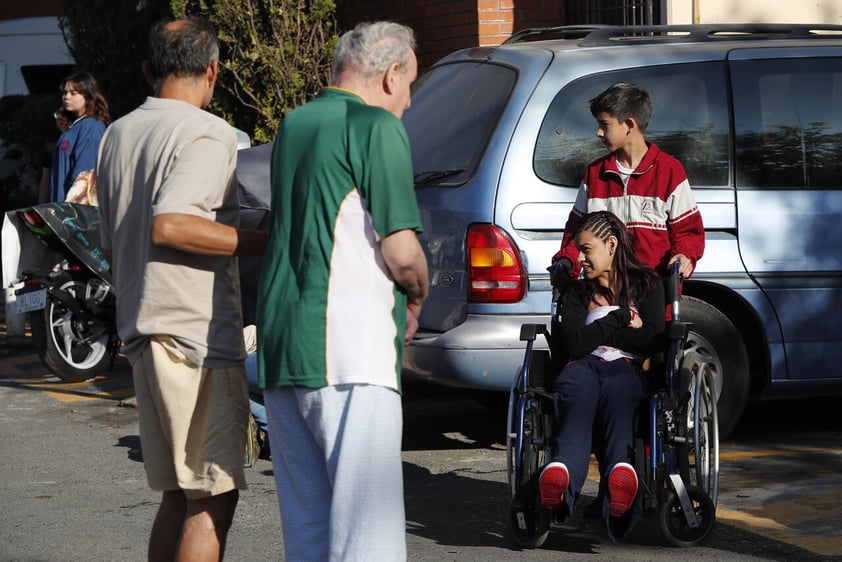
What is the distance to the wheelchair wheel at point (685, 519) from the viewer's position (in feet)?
17.4

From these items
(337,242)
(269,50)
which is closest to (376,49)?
(337,242)

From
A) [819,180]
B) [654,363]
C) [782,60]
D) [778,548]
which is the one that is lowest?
[778,548]

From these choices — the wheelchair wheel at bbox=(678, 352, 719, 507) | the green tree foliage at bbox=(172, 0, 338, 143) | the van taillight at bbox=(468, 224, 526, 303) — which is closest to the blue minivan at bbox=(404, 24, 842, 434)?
the van taillight at bbox=(468, 224, 526, 303)

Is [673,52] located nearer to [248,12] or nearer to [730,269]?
[730,269]

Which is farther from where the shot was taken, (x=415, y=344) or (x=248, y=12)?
(x=248, y=12)

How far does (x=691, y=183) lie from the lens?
6.92 m

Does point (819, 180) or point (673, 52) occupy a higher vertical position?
point (673, 52)

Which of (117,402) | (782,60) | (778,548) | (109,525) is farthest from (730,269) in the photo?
(117,402)

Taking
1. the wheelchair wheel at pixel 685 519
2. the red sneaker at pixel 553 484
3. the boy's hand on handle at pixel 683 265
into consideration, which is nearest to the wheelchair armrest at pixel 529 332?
the red sneaker at pixel 553 484

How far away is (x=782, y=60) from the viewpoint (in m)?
7.14

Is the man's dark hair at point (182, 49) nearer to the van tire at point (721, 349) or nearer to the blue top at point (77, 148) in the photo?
the van tire at point (721, 349)

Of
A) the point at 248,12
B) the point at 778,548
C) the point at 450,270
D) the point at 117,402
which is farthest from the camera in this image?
the point at 248,12

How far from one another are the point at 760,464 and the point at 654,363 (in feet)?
4.61

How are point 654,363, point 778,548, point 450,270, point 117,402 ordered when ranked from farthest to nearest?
point 117,402 < point 450,270 < point 654,363 < point 778,548
